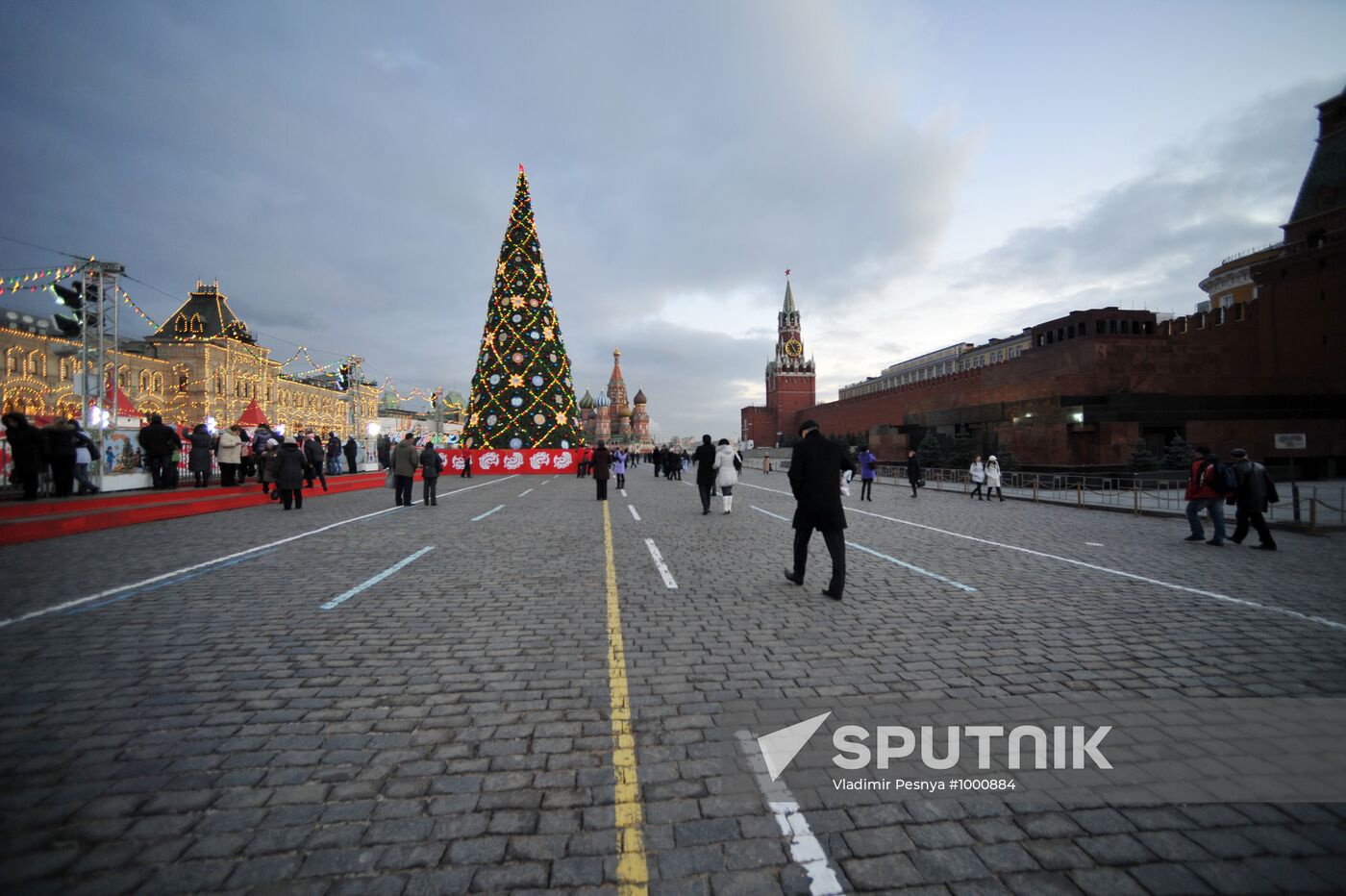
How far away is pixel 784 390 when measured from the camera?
111 metres

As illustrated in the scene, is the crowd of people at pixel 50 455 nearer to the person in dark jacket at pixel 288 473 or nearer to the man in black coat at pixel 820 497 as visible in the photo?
the person in dark jacket at pixel 288 473

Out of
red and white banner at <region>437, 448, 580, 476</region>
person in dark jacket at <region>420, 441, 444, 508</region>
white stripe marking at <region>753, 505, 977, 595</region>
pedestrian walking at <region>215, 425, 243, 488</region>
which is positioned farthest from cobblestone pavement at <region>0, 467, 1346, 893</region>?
red and white banner at <region>437, 448, 580, 476</region>

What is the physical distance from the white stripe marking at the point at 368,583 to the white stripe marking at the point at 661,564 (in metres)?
3.39

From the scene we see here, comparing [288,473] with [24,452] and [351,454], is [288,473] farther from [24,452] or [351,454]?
[351,454]

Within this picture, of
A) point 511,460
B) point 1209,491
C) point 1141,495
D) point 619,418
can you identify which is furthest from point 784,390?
point 1209,491

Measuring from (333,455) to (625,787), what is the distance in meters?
25.3

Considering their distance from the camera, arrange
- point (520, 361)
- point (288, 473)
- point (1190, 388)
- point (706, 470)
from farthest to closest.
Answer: point (520, 361) < point (1190, 388) < point (706, 470) < point (288, 473)

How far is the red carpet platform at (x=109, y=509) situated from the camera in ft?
31.4

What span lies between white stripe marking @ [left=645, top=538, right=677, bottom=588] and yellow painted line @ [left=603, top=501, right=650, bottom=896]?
6.67 feet

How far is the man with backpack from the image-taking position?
9.80 meters

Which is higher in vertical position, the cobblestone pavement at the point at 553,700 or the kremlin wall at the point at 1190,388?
the kremlin wall at the point at 1190,388

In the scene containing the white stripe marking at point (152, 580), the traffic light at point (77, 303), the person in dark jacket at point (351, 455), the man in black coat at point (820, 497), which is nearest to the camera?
the white stripe marking at point (152, 580)

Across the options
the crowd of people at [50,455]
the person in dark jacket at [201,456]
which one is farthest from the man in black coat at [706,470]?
the crowd of people at [50,455]

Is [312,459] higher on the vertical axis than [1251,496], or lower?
higher
